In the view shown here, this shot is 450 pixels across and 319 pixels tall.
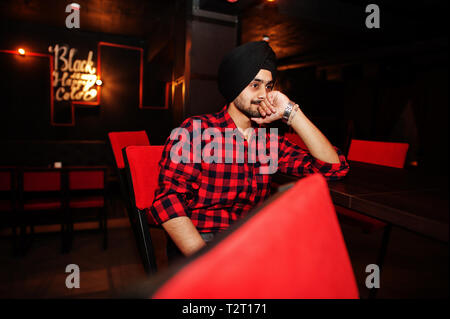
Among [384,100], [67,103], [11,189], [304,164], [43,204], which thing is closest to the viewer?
[304,164]

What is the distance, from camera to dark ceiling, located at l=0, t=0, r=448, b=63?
15.8 ft

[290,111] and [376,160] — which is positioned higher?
[290,111]

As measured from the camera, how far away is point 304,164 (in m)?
1.46

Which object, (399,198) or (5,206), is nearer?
(399,198)

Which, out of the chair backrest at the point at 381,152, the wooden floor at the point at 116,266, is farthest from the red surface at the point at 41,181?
the chair backrest at the point at 381,152

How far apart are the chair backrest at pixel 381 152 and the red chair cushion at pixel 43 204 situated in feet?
10.5

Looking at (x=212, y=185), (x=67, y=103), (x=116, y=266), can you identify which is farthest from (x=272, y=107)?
(x=67, y=103)

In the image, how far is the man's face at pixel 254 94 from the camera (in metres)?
1.37

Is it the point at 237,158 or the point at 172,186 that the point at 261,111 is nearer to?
the point at 237,158

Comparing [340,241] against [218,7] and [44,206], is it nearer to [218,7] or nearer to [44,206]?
[44,206]

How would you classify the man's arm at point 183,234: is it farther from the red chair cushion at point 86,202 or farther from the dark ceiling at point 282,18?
the dark ceiling at point 282,18

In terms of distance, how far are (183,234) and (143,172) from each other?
15.1 inches

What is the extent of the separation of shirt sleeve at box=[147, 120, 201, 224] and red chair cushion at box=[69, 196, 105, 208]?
8.59 ft
